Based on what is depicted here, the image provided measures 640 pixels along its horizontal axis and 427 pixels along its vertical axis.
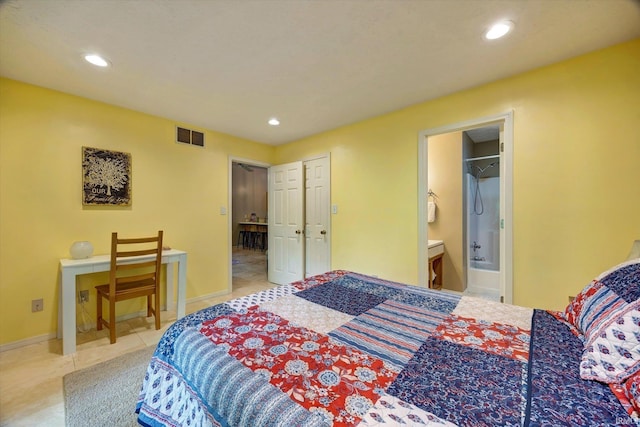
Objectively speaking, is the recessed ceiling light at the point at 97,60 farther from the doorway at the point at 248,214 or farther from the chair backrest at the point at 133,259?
the doorway at the point at 248,214

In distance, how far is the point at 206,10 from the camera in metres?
1.47

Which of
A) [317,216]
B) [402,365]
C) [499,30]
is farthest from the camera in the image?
[317,216]

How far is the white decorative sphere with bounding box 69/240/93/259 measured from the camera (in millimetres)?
2357

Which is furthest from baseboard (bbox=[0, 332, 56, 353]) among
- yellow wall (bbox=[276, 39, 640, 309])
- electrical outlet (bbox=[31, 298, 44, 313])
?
yellow wall (bbox=[276, 39, 640, 309])

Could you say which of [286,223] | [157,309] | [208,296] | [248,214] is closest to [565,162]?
[286,223]

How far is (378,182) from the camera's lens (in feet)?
10.2

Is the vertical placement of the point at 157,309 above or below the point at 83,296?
below

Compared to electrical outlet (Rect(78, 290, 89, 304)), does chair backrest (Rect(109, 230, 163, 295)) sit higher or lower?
higher

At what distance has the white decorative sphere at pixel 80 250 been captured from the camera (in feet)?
7.73

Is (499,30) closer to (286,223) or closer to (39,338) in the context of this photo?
(286,223)

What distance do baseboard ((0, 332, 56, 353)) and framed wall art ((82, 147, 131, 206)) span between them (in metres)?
1.29

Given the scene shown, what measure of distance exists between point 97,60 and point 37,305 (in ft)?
7.48

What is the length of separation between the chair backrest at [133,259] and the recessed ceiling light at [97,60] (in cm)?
138

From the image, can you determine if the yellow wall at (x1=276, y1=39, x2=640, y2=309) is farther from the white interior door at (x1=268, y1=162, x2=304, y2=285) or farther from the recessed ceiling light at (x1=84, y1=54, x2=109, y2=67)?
the recessed ceiling light at (x1=84, y1=54, x2=109, y2=67)
